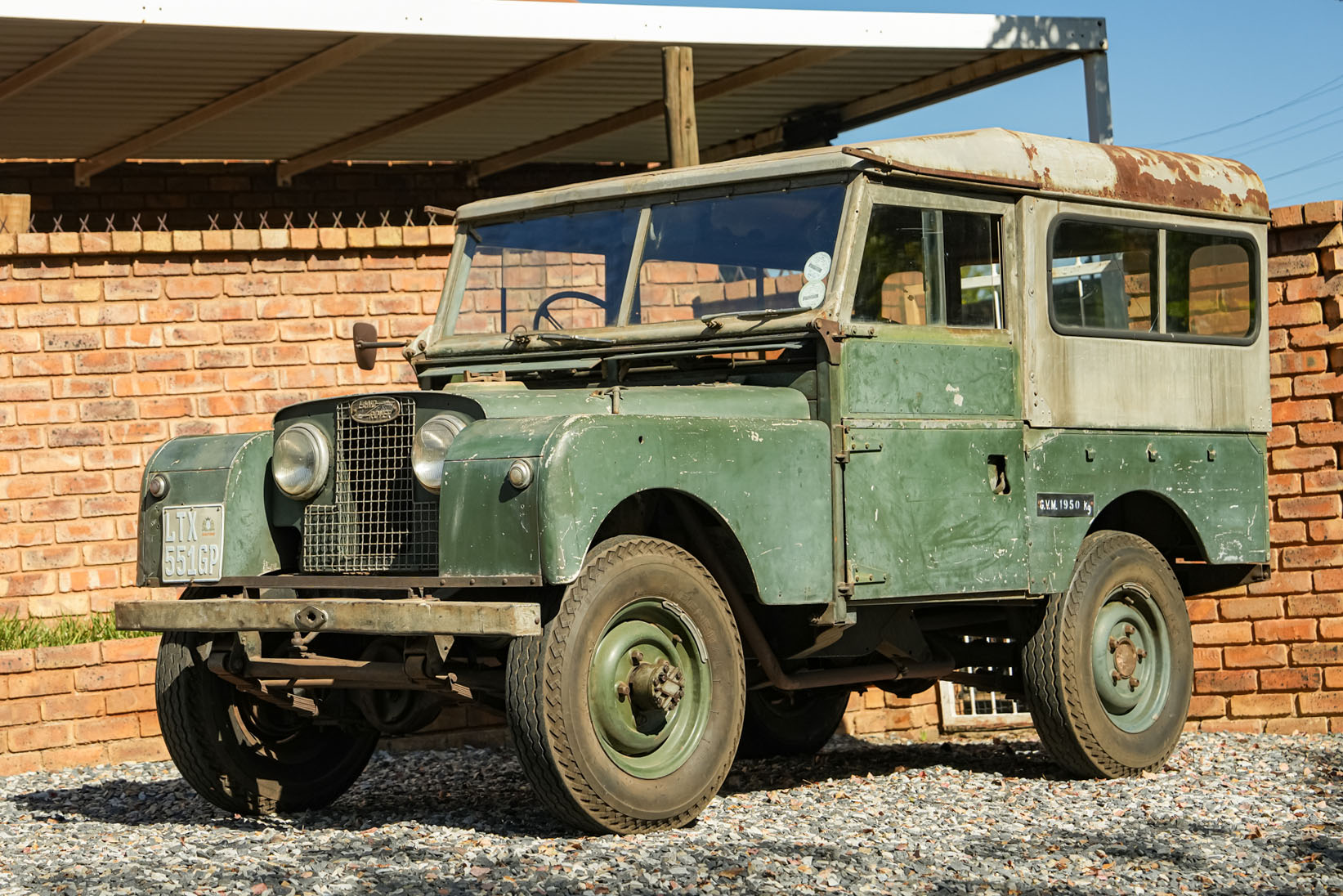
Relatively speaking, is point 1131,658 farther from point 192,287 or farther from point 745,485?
point 192,287

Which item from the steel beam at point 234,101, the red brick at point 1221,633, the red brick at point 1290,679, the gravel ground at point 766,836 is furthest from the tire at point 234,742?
the steel beam at point 234,101

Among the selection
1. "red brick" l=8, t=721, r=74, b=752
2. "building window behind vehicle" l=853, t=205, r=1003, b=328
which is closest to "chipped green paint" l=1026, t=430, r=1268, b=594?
"building window behind vehicle" l=853, t=205, r=1003, b=328

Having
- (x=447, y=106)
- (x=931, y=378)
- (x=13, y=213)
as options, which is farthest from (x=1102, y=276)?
(x=447, y=106)

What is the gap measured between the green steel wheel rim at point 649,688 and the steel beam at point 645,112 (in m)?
7.77

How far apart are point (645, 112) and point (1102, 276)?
7.50m

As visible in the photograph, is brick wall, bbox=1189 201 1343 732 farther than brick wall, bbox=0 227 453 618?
No

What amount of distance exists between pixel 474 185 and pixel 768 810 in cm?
1074

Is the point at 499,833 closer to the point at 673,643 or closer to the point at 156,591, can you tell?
the point at 673,643

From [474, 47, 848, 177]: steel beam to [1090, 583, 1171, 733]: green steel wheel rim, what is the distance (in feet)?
20.5

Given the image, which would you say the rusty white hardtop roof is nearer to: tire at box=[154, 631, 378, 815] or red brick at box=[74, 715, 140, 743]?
tire at box=[154, 631, 378, 815]

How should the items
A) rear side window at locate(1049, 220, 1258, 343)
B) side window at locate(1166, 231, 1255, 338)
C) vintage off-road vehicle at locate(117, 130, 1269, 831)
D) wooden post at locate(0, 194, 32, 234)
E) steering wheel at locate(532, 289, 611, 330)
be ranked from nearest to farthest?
vintage off-road vehicle at locate(117, 130, 1269, 831)
steering wheel at locate(532, 289, 611, 330)
rear side window at locate(1049, 220, 1258, 343)
side window at locate(1166, 231, 1255, 338)
wooden post at locate(0, 194, 32, 234)

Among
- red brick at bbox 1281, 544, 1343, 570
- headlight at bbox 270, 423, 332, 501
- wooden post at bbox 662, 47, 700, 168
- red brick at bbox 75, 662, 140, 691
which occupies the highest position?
wooden post at bbox 662, 47, 700, 168

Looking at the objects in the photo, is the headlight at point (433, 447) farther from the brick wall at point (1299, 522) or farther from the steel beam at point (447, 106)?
the steel beam at point (447, 106)

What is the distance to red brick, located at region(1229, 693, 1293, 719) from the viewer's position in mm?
9023
